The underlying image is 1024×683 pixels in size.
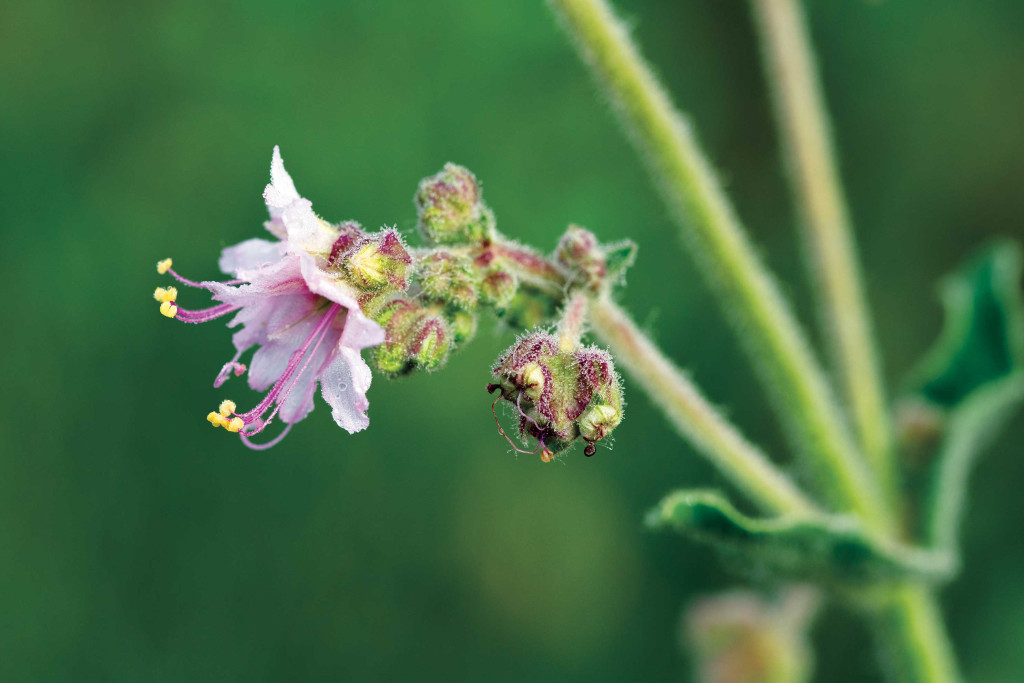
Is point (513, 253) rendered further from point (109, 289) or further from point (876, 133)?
point (876, 133)

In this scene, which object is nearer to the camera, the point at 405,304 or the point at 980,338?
the point at 405,304

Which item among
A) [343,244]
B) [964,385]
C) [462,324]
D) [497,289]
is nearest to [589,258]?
[497,289]

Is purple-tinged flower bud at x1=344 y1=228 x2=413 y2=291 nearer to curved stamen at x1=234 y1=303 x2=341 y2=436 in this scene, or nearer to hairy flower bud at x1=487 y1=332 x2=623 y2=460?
curved stamen at x1=234 y1=303 x2=341 y2=436

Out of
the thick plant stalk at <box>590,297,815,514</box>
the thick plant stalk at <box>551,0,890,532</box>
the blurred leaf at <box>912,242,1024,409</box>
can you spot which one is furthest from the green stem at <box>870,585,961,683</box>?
the blurred leaf at <box>912,242,1024,409</box>

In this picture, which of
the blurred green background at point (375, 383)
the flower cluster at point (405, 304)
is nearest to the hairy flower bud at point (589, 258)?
the flower cluster at point (405, 304)

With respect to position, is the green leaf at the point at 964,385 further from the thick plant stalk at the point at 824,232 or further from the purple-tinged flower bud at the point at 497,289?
the purple-tinged flower bud at the point at 497,289

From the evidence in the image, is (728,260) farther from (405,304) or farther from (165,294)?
(165,294)
